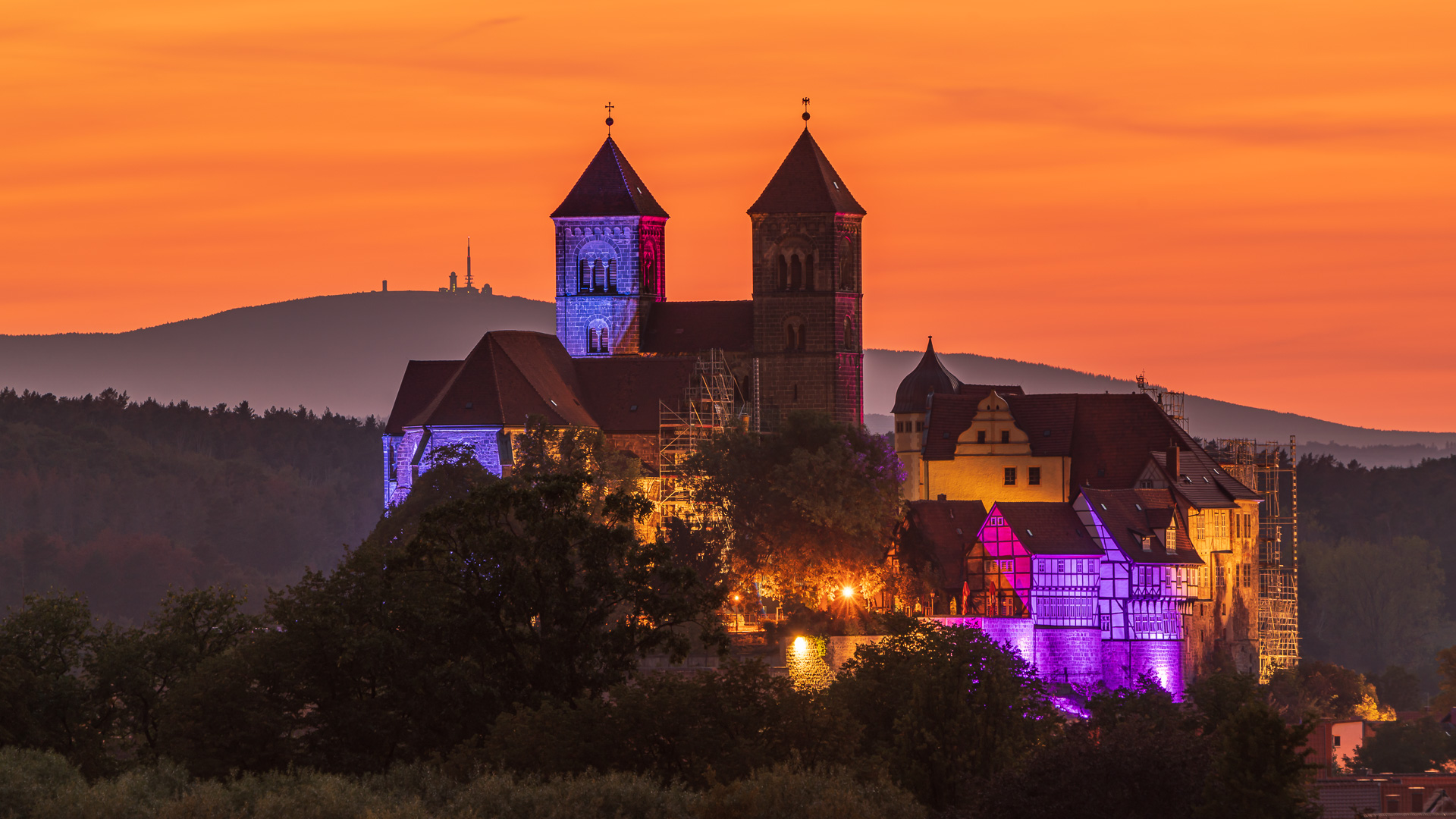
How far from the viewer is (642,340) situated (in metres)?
114

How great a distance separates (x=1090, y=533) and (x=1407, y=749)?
65.8 ft

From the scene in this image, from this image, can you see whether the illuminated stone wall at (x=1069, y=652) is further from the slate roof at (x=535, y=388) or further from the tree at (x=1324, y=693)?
the slate roof at (x=535, y=388)

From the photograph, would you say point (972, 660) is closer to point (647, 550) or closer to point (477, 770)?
point (647, 550)

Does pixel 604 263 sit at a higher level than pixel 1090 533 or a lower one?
higher

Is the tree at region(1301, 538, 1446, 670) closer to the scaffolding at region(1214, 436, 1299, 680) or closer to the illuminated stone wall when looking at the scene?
the scaffolding at region(1214, 436, 1299, 680)

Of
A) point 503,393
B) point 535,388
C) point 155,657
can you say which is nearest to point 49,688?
point 155,657

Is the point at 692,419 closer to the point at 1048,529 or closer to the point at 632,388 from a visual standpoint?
the point at 632,388

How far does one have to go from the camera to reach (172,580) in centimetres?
18350

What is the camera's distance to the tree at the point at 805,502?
89625mm

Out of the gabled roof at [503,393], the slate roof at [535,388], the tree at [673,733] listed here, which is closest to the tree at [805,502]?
the gabled roof at [503,393]

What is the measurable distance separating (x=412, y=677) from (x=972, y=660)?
22.4 meters

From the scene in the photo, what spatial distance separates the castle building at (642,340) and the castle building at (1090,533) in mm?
7242

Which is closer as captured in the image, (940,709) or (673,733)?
(673,733)

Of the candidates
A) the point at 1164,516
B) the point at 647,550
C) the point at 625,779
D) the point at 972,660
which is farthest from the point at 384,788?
the point at 1164,516
